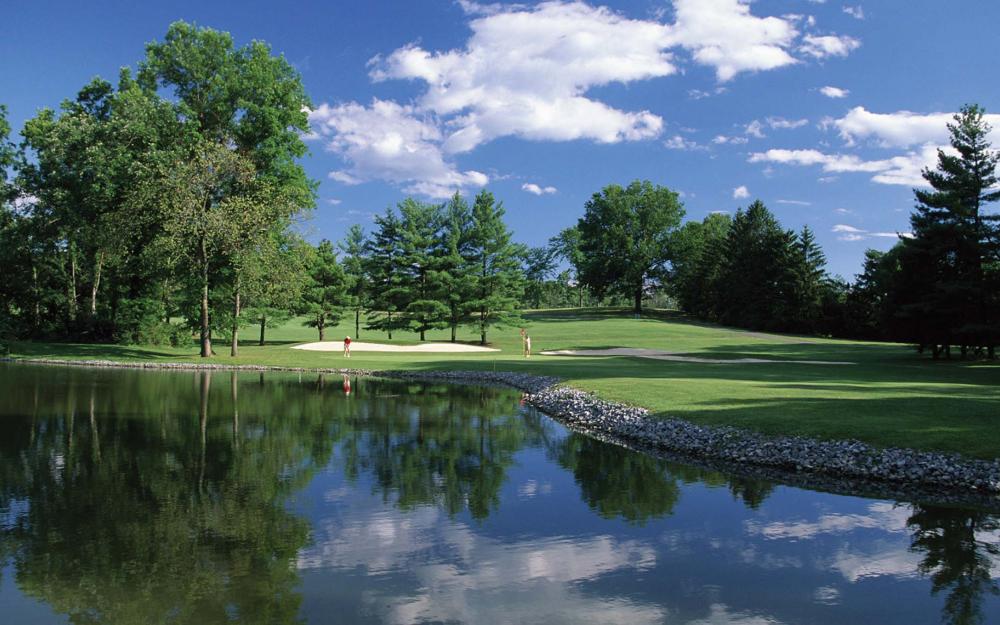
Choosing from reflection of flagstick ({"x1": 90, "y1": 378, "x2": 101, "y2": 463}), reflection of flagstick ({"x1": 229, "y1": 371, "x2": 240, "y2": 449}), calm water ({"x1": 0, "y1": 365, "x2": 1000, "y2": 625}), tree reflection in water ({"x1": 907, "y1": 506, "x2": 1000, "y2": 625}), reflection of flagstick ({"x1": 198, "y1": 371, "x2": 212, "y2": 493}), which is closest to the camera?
calm water ({"x1": 0, "y1": 365, "x2": 1000, "y2": 625})

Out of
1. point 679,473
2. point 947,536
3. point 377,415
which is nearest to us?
point 947,536

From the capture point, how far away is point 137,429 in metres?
15.4

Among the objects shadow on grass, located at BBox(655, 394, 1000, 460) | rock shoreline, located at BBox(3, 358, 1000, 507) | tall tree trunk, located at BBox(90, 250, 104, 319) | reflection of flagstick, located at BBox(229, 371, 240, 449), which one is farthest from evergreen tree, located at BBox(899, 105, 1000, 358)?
tall tree trunk, located at BBox(90, 250, 104, 319)

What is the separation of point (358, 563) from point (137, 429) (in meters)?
10.3

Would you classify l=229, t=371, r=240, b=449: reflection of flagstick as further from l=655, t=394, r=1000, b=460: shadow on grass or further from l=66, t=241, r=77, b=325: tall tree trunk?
l=66, t=241, r=77, b=325: tall tree trunk

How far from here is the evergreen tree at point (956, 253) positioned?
34.7 meters

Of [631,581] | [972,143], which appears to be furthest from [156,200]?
[972,143]

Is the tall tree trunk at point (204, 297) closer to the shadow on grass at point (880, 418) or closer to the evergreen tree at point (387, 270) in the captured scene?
the evergreen tree at point (387, 270)

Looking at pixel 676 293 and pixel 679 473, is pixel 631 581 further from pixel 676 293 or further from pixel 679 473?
pixel 676 293

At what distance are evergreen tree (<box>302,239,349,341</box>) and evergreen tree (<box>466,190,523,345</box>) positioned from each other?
11626mm

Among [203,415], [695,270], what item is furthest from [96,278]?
[695,270]

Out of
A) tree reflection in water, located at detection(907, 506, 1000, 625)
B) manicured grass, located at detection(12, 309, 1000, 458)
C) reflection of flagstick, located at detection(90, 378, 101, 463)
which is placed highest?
manicured grass, located at detection(12, 309, 1000, 458)

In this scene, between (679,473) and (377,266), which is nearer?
(679,473)

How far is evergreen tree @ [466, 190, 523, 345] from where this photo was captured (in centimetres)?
5175
